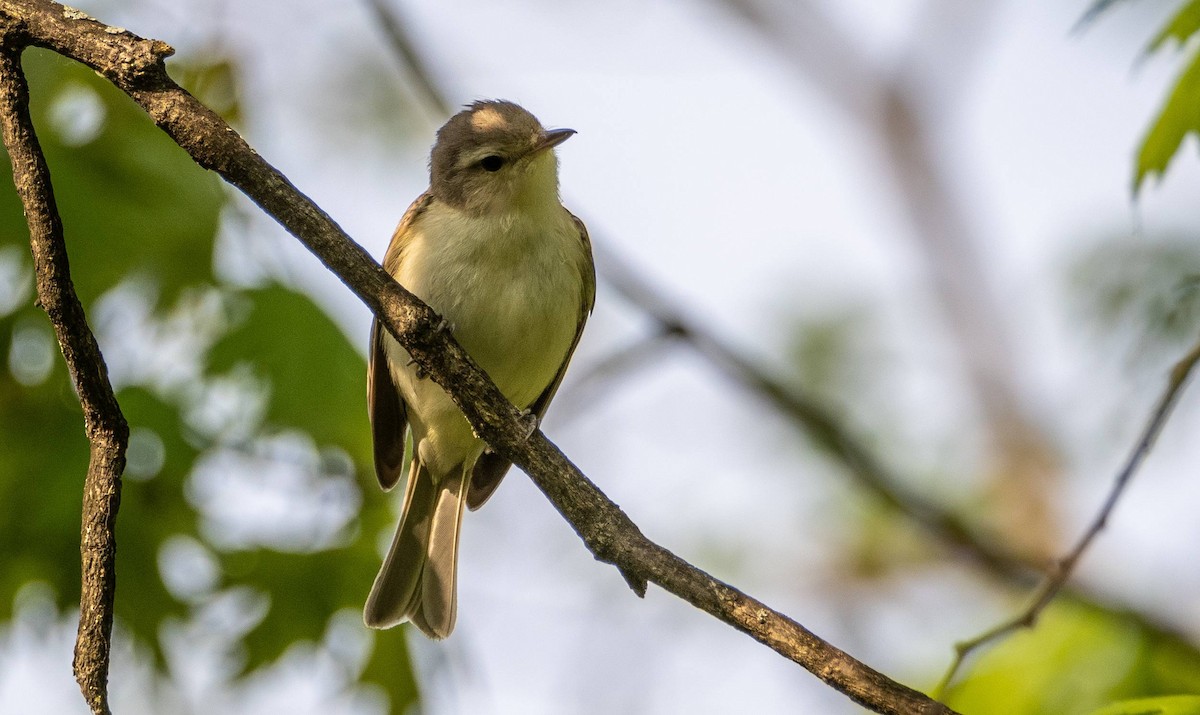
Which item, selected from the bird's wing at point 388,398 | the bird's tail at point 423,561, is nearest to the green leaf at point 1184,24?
the bird's wing at point 388,398

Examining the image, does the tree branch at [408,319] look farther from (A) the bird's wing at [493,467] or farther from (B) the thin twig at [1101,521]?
A: (A) the bird's wing at [493,467]

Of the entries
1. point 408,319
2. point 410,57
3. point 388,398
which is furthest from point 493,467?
point 408,319

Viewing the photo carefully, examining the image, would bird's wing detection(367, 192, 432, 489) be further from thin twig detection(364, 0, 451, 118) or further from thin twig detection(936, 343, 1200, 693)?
thin twig detection(936, 343, 1200, 693)

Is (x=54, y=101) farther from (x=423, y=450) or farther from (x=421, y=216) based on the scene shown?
(x=423, y=450)

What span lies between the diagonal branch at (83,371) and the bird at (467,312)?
224cm

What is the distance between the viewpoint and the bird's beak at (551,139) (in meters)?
5.30

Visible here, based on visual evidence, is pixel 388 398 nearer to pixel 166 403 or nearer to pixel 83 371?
Answer: pixel 166 403

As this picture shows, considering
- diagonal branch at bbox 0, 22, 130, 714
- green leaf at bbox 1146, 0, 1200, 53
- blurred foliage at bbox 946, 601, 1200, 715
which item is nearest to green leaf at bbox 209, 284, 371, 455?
diagonal branch at bbox 0, 22, 130, 714

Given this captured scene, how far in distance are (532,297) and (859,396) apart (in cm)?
713

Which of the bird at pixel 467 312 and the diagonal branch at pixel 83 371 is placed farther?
the bird at pixel 467 312

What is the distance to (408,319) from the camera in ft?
9.36

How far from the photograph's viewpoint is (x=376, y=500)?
17.5 feet

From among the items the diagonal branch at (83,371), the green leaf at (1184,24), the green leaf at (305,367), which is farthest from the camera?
the green leaf at (305,367)

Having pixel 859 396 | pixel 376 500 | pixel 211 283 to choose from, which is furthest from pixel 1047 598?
pixel 859 396
